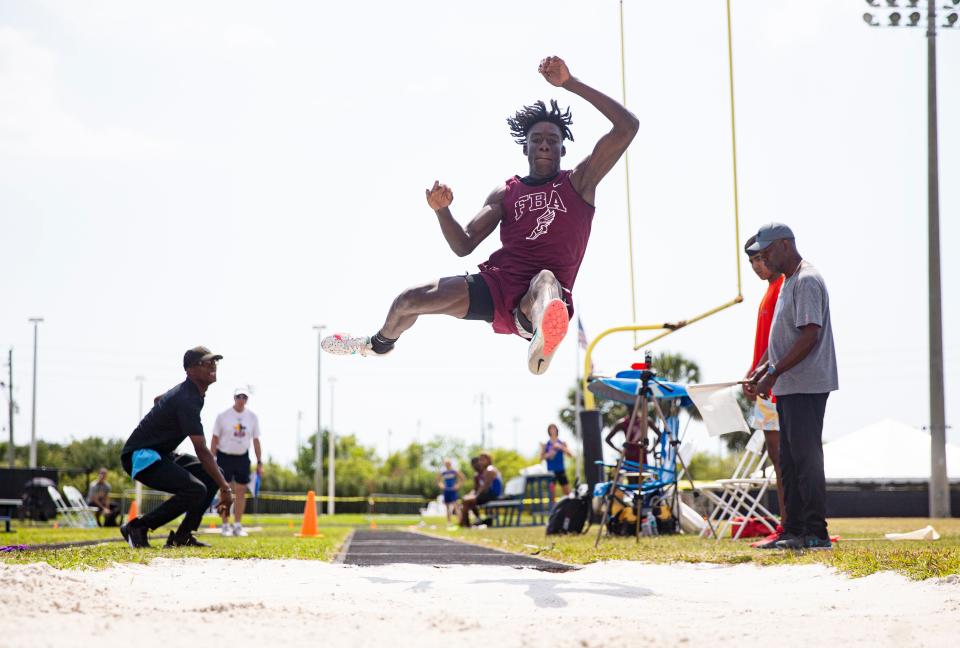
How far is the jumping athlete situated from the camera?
19.4 ft

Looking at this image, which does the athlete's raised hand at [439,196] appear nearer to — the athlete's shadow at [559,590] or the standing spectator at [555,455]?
the athlete's shadow at [559,590]

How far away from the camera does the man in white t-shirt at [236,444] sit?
37.5 ft

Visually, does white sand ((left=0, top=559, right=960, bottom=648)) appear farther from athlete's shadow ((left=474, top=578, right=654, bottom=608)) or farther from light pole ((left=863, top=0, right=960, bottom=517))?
light pole ((left=863, top=0, right=960, bottom=517))

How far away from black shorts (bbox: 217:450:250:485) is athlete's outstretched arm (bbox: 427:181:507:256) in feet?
20.3

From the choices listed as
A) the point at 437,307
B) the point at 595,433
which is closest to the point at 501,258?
the point at 437,307

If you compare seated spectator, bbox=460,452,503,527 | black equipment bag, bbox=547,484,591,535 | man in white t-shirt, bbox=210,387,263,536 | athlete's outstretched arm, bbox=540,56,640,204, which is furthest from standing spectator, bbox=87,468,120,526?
athlete's outstretched arm, bbox=540,56,640,204

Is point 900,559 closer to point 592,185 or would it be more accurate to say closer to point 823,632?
point 823,632

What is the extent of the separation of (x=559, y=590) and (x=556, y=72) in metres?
3.09

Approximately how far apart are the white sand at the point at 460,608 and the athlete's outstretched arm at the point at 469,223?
2.11m

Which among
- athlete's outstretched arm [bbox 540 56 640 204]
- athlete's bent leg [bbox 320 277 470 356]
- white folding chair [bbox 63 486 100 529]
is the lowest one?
white folding chair [bbox 63 486 100 529]

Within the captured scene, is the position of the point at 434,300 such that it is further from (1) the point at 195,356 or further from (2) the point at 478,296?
(1) the point at 195,356

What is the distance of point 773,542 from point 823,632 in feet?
11.9

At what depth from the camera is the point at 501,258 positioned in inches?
239

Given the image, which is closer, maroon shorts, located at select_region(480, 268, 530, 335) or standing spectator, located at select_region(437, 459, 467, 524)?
maroon shorts, located at select_region(480, 268, 530, 335)
